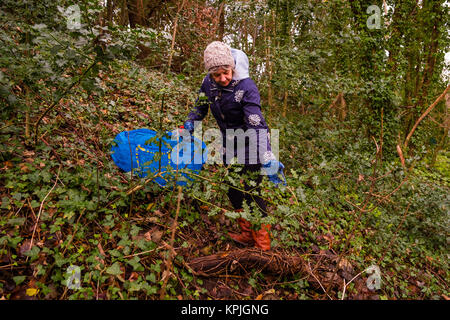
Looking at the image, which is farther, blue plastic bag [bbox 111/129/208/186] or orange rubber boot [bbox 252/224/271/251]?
orange rubber boot [bbox 252/224/271/251]

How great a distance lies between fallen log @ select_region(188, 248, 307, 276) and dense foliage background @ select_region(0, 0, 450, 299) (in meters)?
0.08

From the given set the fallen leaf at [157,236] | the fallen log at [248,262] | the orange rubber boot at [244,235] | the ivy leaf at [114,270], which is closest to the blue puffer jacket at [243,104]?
the orange rubber boot at [244,235]

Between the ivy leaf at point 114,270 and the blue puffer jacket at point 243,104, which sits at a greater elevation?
the blue puffer jacket at point 243,104

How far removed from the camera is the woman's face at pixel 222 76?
7.69 feet

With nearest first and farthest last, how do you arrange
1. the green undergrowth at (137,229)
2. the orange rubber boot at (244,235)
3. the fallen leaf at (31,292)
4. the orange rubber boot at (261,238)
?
the fallen leaf at (31,292) → the green undergrowth at (137,229) → the orange rubber boot at (261,238) → the orange rubber boot at (244,235)

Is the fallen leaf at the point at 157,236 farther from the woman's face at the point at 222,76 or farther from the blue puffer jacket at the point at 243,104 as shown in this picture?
the woman's face at the point at 222,76

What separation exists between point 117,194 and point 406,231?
4.44 m

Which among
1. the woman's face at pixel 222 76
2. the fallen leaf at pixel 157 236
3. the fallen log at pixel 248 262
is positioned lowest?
the fallen log at pixel 248 262

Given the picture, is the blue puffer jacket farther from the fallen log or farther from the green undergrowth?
the fallen log

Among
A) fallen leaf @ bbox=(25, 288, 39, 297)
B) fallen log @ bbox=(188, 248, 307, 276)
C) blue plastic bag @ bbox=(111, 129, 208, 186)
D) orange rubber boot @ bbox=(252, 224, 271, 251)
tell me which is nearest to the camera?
fallen leaf @ bbox=(25, 288, 39, 297)

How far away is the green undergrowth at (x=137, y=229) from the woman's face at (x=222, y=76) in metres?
0.43

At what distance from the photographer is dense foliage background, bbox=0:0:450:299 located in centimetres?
191

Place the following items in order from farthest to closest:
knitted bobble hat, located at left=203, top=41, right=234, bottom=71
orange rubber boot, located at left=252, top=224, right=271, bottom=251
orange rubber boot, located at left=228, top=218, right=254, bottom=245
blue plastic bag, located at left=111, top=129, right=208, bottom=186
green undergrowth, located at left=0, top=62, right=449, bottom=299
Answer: orange rubber boot, located at left=228, top=218, right=254, bottom=245 → orange rubber boot, located at left=252, top=224, right=271, bottom=251 → blue plastic bag, located at left=111, top=129, right=208, bottom=186 → knitted bobble hat, located at left=203, top=41, right=234, bottom=71 → green undergrowth, located at left=0, top=62, right=449, bottom=299

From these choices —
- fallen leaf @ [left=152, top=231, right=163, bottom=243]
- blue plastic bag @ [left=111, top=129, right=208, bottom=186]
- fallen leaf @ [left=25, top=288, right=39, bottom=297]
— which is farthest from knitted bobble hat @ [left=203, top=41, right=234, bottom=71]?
fallen leaf @ [left=25, top=288, right=39, bottom=297]
